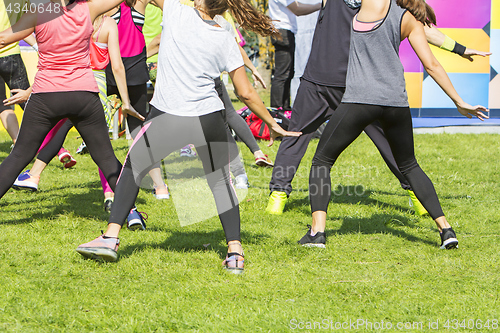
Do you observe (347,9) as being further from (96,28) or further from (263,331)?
(263,331)

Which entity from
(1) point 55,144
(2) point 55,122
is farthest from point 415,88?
(2) point 55,122

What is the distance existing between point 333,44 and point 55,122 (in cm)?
243

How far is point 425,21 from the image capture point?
4.00 meters

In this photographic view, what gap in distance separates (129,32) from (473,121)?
794cm

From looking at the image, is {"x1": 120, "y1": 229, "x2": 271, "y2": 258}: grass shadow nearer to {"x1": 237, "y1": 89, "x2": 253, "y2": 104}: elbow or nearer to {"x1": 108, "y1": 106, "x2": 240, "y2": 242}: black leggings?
{"x1": 108, "y1": 106, "x2": 240, "y2": 242}: black leggings

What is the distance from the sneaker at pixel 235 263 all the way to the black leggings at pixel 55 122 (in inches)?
50.5

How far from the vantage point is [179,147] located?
11.4 ft

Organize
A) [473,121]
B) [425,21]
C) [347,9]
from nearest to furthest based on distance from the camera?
[425,21] < [347,9] < [473,121]

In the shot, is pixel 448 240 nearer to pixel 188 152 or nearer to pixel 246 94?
pixel 246 94

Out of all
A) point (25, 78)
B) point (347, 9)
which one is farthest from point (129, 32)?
point (347, 9)

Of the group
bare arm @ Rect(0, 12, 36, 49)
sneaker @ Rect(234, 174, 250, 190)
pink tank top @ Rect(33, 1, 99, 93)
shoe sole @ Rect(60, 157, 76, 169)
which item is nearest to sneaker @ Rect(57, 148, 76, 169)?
shoe sole @ Rect(60, 157, 76, 169)

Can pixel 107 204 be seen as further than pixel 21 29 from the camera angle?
Yes

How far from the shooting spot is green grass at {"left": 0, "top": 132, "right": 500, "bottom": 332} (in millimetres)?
2928

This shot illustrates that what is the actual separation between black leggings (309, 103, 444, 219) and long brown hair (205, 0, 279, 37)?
857mm
